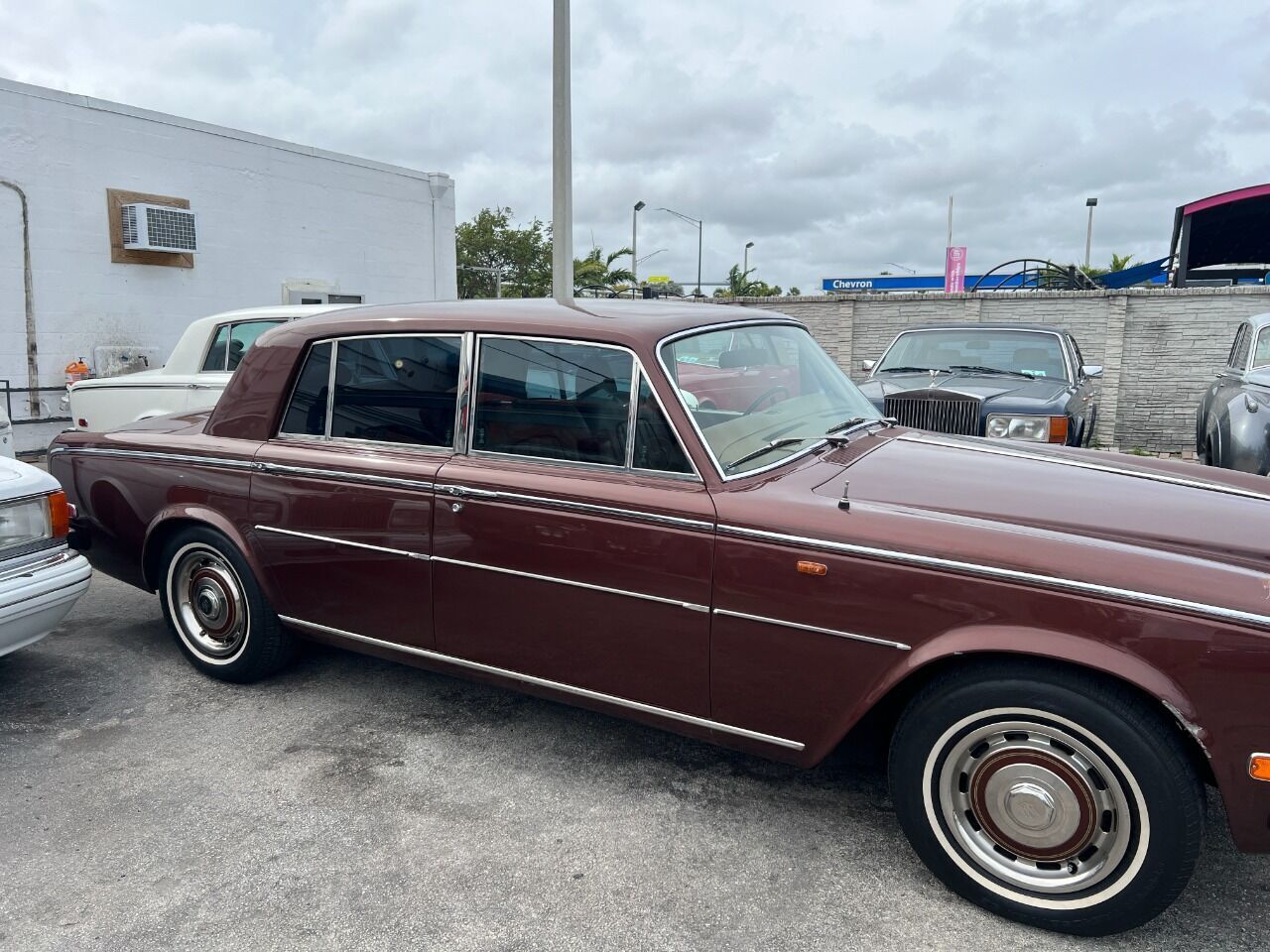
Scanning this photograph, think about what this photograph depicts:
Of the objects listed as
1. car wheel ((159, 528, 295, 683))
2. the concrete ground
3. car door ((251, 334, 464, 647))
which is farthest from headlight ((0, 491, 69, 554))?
car door ((251, 334, 464, 647))

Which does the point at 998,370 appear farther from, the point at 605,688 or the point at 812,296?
the point at 812,296

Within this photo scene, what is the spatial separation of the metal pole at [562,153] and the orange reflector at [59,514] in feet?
20.9

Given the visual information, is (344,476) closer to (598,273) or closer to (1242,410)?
(1242,410)

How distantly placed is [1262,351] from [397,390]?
6.41 m

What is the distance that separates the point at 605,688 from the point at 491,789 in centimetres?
58

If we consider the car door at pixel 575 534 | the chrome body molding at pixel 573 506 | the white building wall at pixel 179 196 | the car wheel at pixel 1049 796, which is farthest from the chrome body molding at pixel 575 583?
the white building wall at pixel 179 196

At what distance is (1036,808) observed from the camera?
2.40 m

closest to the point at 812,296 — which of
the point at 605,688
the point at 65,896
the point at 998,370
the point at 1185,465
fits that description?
the point at 998,370

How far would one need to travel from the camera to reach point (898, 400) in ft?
21.3

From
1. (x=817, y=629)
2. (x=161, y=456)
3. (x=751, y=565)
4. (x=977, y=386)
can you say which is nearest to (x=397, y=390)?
(x=161, y=456)

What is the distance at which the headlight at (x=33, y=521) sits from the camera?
3611mm

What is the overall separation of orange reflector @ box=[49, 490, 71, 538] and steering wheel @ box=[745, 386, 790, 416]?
2987 millimetres

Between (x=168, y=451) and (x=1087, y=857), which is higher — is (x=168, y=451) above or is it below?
above

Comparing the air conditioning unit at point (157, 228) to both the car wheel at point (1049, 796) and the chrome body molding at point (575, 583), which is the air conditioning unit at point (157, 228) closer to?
the chrome body molding at point (575, 583)
